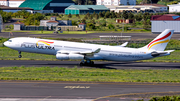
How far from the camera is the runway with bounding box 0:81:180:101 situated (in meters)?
29.5

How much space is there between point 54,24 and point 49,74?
110 m

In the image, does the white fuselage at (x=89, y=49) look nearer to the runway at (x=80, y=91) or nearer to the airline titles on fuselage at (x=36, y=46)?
the airline titles on fuselage at (x=36, y=46)

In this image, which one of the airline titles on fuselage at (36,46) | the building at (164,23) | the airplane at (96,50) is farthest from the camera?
the building at (164,23)

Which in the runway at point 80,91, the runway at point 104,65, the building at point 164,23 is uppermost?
the building at point 164,23

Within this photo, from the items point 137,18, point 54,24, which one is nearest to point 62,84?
point 54,24

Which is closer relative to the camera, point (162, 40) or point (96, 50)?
point (96, 50)

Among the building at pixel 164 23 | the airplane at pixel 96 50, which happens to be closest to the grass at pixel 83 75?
the airplane at pixel 96 50

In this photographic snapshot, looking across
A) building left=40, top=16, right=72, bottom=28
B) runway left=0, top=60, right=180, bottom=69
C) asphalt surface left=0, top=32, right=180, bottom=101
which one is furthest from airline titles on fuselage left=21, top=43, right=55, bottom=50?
building left=40, top=16, right=72, bottom=28

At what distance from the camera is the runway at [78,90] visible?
96.9 ft

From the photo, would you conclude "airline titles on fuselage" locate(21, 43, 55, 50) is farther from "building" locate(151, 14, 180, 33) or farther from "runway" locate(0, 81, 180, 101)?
"building" locate(151, 14, 180, 33)

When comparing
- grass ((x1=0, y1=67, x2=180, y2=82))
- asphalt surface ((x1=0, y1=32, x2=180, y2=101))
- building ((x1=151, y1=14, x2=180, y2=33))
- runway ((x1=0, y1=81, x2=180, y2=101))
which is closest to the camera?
asphalt surface ((x1=0, y1=32, x2=180, y2=101))

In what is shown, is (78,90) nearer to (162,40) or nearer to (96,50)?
(96,50)

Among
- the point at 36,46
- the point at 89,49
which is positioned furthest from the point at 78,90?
the point at 36,46

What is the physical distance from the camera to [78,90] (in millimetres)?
32750
